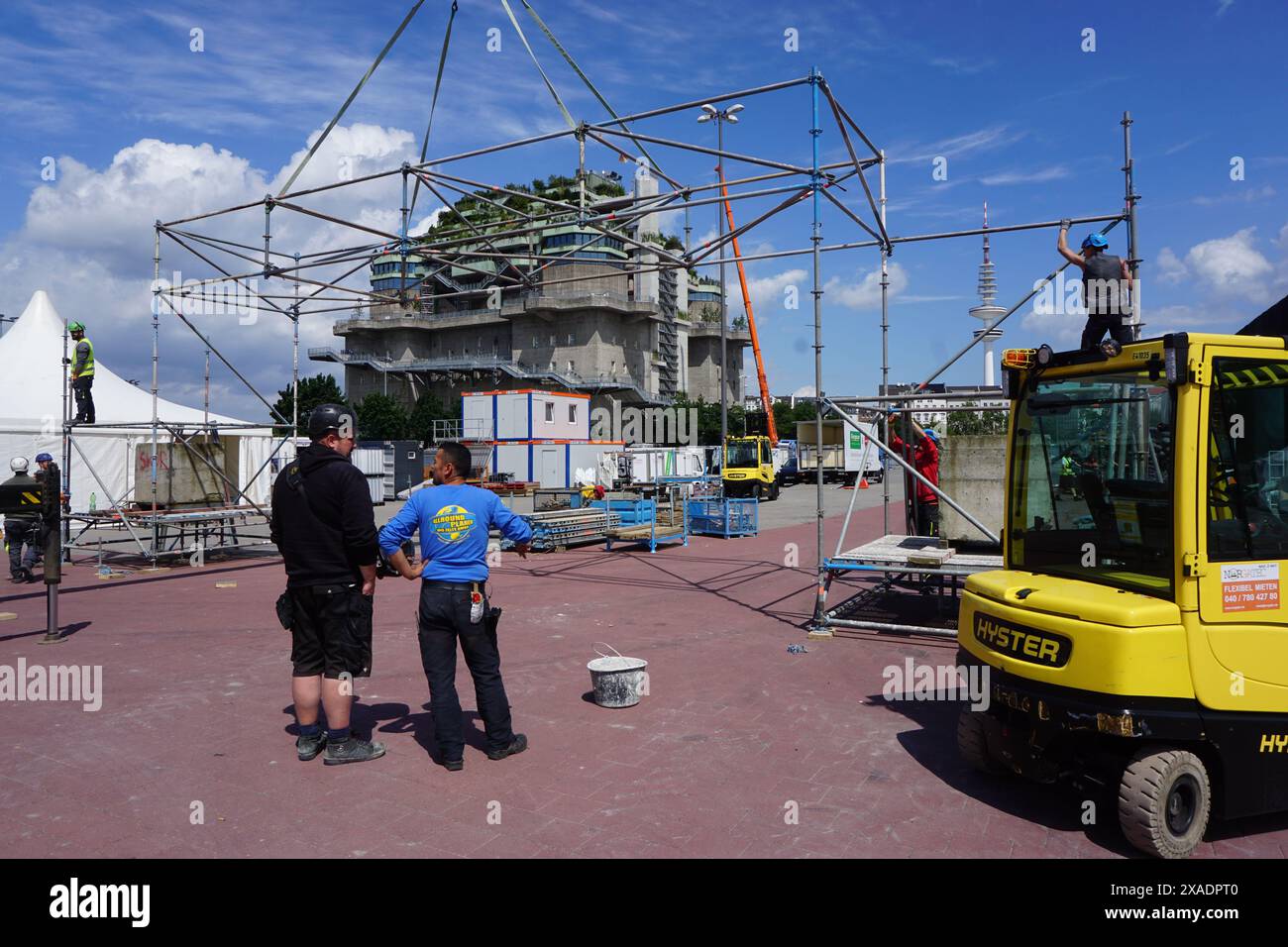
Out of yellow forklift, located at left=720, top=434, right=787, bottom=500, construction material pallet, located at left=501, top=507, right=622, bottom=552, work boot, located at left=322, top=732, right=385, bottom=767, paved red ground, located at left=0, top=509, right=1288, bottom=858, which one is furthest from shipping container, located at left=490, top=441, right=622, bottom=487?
work boot, located at left=322, top=732, right=385, bottom=767

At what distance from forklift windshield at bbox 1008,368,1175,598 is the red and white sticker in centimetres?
25

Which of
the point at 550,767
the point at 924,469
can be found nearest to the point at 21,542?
the point at 550,767

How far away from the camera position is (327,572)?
5.21 meters

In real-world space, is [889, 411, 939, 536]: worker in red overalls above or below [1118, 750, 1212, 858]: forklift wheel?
above

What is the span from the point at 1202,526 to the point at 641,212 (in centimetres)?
830

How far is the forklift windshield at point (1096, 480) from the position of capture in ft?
14.0

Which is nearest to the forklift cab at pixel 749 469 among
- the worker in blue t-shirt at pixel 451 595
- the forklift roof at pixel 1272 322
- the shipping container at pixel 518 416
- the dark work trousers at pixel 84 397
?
the shipping container at pixel 518 416

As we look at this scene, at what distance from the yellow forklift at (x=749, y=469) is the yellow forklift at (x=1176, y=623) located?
29319 mm

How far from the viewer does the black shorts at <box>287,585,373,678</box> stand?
17.1 feet

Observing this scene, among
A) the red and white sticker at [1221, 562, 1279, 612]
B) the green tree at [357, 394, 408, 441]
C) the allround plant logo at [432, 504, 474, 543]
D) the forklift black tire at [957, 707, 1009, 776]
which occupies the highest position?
the green tree at [357, 394, 408, 441]

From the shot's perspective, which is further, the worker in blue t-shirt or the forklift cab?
the forklift cab

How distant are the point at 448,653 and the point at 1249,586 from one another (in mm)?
4356

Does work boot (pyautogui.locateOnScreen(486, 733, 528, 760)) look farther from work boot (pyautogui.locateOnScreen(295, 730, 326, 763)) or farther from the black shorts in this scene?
work boot (pyautogui.locateOnScreen(295, 730, 326, 763))

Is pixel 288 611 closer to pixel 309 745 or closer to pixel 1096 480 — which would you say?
pixel 309 745
